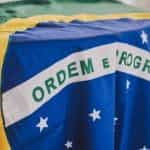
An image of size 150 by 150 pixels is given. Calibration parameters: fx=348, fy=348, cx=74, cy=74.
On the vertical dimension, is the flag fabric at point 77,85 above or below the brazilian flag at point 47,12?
below

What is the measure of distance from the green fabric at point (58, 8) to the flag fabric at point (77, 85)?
11 centimetres

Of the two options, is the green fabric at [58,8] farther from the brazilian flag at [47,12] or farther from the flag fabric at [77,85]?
the flag fabric at [77,85]

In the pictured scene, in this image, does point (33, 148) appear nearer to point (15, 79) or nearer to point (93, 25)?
point (15, 79)

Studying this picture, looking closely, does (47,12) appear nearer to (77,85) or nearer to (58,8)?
(58,8)

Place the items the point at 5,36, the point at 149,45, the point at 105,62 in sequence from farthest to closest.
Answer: the point at 149,45, the point at 105,62, the point at 5,36

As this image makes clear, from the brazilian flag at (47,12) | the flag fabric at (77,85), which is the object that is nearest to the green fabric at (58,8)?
the brazilian flag at (47,12)

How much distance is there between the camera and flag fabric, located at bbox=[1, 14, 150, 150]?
777 millimetres

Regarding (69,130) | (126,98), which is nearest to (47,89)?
(69,130)

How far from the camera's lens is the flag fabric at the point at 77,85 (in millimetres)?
777

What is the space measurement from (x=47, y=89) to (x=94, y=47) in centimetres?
16

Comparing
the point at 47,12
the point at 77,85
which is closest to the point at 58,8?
the point at 47,12

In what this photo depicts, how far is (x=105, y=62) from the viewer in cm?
88

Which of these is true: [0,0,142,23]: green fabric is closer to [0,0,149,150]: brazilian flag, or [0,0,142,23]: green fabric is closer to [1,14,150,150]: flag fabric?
[0,0,149,150]: brazilian flag

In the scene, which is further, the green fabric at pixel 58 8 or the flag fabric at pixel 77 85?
the green fabric at pixel 58 8
